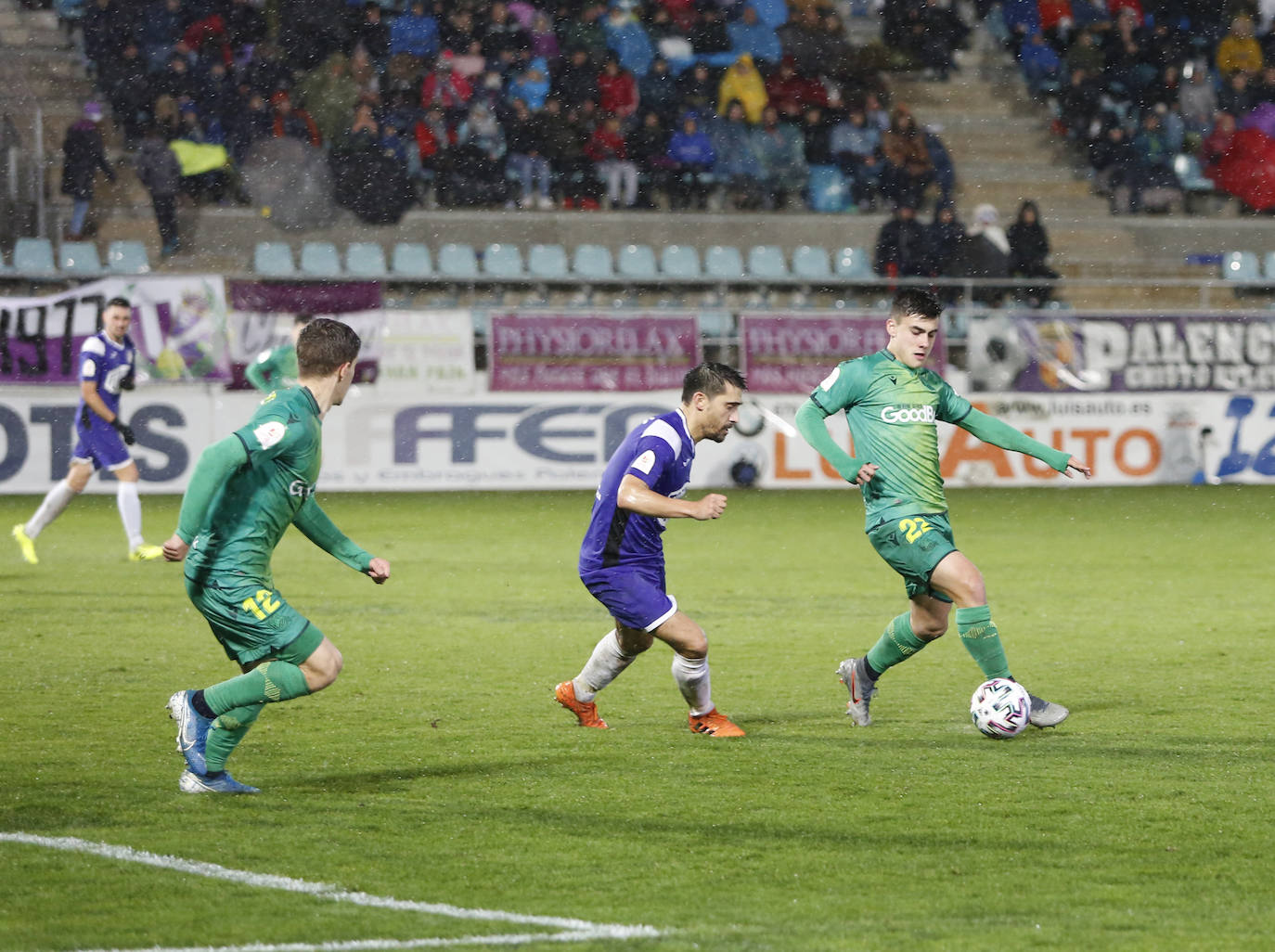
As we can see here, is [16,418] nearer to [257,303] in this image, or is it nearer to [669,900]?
[257,303]

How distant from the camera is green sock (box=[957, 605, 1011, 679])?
7102mm

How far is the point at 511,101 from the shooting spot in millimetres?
24516

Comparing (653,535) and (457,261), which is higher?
(653,535)

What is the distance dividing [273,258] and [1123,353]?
10923 millimetres

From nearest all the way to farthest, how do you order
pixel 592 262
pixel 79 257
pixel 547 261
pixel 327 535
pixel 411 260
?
pixel 327 535
pixel 79 257
pixel 411 260
pixel 547 261
pixel 592 262

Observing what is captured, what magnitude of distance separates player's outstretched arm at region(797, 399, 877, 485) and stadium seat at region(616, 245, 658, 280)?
16.0 metres

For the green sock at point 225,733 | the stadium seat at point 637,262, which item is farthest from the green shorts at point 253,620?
the stadium seat at point 637,262

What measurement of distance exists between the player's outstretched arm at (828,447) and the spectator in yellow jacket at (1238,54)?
23.3 metres

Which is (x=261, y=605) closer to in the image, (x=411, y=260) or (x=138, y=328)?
(x=138, y=328)

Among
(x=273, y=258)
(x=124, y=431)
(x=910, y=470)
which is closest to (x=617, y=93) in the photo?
(x=273, y=258)

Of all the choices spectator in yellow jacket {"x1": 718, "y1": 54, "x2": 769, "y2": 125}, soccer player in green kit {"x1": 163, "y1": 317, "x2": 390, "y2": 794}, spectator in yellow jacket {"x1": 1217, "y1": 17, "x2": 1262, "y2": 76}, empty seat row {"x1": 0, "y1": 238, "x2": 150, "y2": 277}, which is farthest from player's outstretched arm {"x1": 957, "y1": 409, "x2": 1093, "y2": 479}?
spectator in yellow jacket {"x1": 1217, "y1": 17, "x2": 1262, "y2": 76}

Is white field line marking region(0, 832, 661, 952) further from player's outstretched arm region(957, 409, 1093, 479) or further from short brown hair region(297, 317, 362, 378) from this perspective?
player's outstretched arm region(957, 409, 1093, 479)

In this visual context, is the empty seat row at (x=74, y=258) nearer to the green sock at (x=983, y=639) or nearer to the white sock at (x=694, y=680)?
the white sock at (x=694, y=680)

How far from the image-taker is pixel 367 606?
38.6 feet
